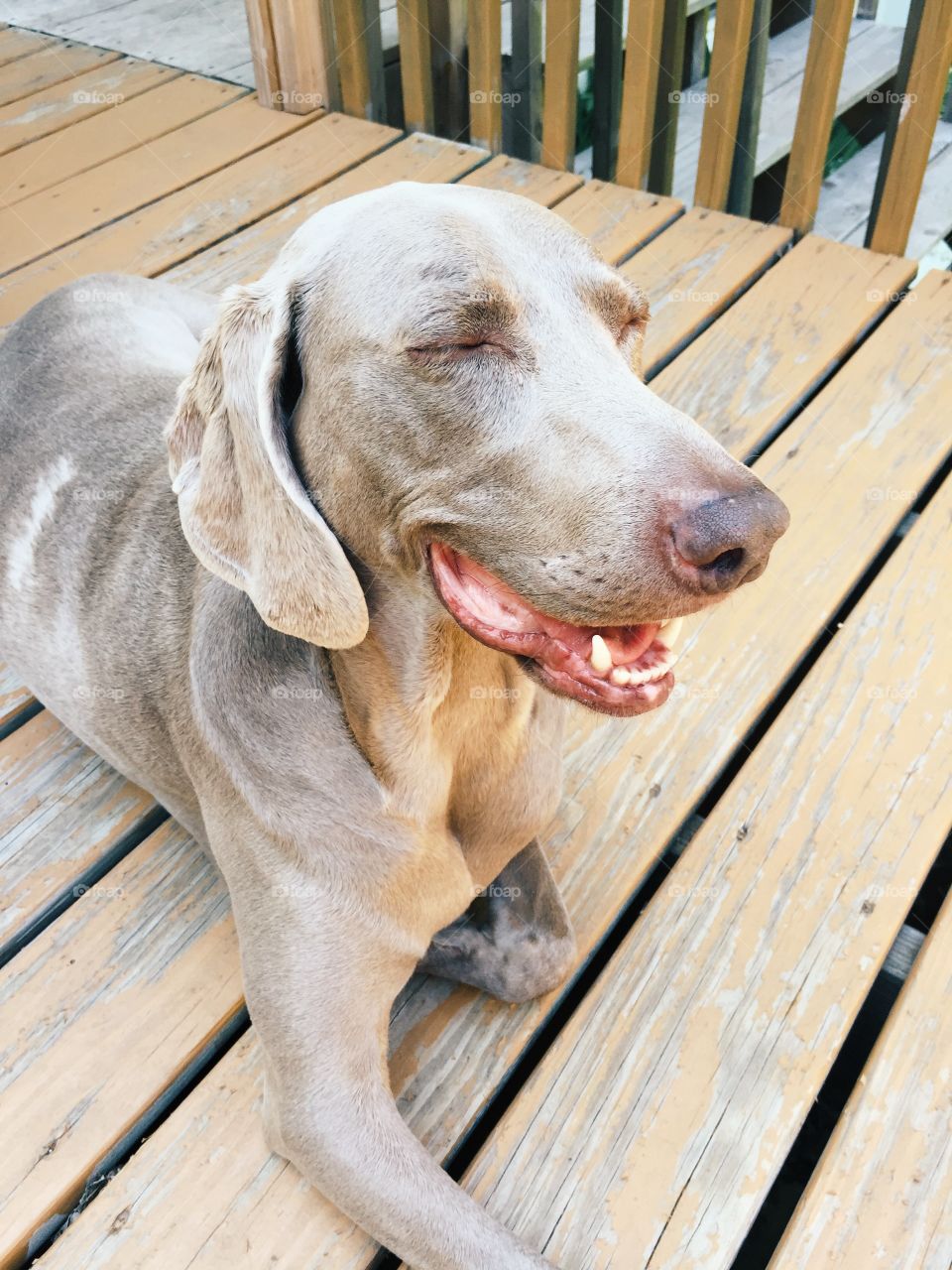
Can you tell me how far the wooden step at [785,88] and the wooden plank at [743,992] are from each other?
9.92 ft

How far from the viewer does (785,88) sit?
492 cm

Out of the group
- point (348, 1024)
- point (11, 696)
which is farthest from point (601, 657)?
point (11, 696)

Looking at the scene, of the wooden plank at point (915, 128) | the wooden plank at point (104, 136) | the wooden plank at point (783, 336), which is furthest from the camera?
the wooden plank at point (104, 136)

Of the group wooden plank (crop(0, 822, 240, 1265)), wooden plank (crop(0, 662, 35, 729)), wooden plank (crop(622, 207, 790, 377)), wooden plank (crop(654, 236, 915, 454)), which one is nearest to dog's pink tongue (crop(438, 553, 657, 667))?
wooden plank (crop(0, 822, 240, 1265))

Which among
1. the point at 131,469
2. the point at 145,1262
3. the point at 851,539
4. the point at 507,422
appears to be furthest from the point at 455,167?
the point at 145,1262

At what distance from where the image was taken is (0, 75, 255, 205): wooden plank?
12.6ft

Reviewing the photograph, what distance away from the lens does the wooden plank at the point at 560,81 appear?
3.48 metres

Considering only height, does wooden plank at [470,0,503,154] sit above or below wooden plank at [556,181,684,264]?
above

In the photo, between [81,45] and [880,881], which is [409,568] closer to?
[880,881]

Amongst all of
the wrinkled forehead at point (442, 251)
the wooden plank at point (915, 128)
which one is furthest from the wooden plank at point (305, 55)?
the wrinkled forehead at point (442, 251)

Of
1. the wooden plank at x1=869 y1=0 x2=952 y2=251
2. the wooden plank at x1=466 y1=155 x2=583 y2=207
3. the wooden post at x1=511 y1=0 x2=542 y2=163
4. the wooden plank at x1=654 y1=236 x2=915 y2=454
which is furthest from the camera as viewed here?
the wooden post at x1=511 y1=0 x2=542 y2=163

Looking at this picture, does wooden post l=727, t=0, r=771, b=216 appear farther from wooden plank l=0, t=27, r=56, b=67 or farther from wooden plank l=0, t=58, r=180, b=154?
wooden plank l=0, t=27, r=56, b=67

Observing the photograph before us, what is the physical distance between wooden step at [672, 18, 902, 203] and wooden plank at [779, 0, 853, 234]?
1108 millimetres

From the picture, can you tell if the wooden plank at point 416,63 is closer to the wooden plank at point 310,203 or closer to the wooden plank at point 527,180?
the wooden plank at point 310,203
